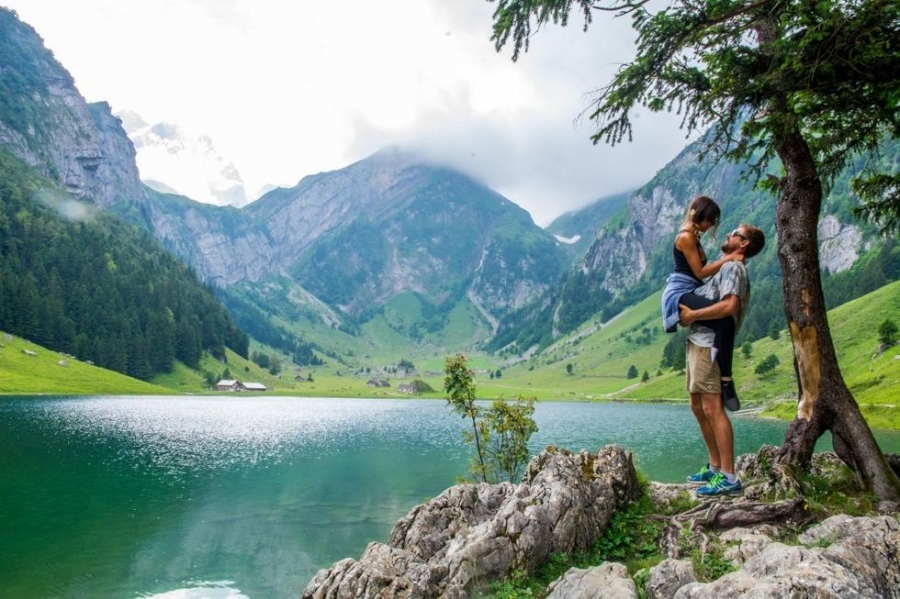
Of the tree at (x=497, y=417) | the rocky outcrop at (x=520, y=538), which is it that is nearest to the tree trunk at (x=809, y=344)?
the rocky outcrop at (x=520, y=538)

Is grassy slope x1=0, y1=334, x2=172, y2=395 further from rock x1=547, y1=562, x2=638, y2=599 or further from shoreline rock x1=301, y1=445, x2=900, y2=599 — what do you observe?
rock x1=547, y1=562, x2=638, y2=599

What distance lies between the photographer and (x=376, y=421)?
121 meters

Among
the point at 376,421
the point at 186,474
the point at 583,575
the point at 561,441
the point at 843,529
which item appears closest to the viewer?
the point at 843,529

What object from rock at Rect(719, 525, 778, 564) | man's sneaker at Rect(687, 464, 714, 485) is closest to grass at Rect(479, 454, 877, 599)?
rock at Rect(719, 525, 778, 564)

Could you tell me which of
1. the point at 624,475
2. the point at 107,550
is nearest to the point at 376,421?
the point at 107,550

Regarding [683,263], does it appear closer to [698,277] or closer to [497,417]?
[698,277]

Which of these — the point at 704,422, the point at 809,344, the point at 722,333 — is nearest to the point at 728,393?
the point at 704,422

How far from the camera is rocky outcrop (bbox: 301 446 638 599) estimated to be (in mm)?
11914

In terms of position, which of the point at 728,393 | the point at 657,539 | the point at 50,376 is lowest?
the point at 657,539

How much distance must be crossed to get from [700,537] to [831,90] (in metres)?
9.34

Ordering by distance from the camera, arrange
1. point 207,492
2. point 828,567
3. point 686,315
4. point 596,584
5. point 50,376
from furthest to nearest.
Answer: point 50,376 < point 207,492 < point 686,315 < point 596,584 < point 828,567

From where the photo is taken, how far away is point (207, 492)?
4525 centimetres

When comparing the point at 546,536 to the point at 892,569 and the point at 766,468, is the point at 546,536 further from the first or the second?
the point at 892,569

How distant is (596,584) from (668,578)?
125 centimetres
